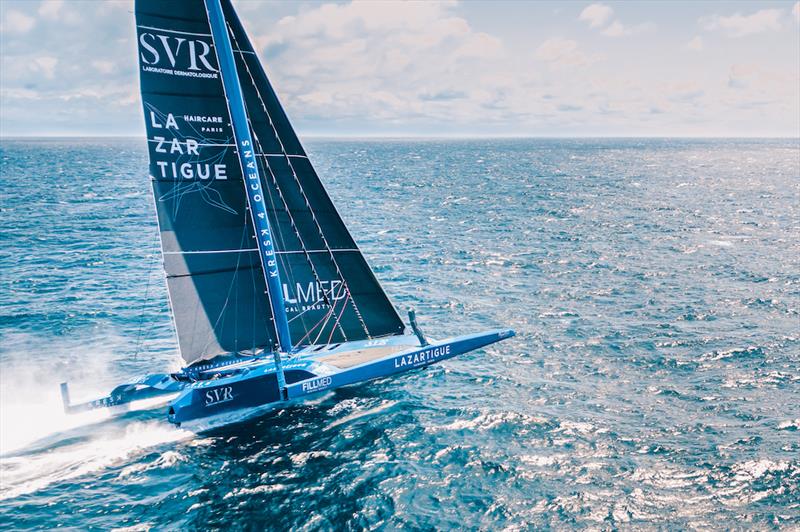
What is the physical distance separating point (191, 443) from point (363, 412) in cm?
545

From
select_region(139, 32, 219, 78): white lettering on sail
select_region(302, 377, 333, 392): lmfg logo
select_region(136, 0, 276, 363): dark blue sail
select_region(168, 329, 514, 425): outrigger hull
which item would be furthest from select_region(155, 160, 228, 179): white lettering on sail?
select_region(302, 377, 333, 392): lmfg logo

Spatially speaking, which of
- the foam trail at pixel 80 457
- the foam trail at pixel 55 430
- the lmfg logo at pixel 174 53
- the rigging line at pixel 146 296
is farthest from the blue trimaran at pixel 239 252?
the rigging line at pixel 146 296

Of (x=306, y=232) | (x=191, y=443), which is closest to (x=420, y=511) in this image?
(x=191, y=443)

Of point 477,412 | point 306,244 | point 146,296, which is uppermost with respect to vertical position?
point 306,244

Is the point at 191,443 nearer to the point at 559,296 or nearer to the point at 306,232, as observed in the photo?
the point at 306,232

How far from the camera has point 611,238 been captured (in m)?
50.1

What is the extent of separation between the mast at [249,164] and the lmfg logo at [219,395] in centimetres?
154

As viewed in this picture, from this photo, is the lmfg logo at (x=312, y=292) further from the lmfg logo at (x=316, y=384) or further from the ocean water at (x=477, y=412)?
the ocean water at (x=477, y=412)

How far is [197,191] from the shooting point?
18.0 m

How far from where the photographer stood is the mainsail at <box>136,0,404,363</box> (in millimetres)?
17000

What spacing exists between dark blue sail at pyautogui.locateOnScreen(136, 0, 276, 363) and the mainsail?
0.03 metres

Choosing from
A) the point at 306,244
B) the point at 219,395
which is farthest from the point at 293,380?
the point at 306,244

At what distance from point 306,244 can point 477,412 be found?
805 cm

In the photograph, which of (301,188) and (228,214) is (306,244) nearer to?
(301,188)
